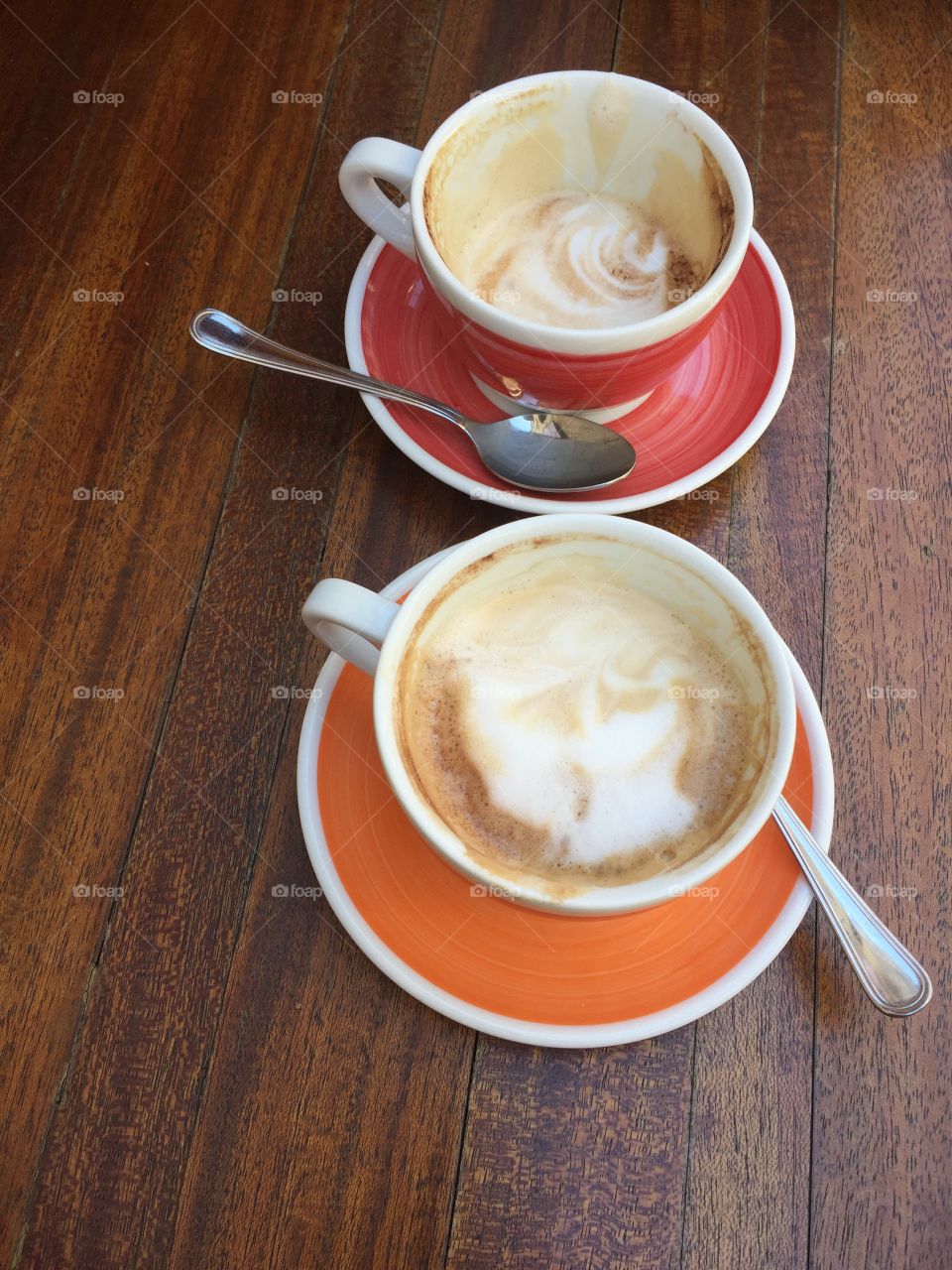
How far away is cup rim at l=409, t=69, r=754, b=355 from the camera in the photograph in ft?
3.12

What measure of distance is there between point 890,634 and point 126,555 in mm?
793

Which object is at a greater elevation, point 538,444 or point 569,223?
point 569,223

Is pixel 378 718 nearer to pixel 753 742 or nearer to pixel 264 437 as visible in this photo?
pixel 753 742

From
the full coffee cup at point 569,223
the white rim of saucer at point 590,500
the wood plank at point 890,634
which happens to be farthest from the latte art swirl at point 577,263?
the wood plank at point 890,634

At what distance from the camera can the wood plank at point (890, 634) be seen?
0.91 m

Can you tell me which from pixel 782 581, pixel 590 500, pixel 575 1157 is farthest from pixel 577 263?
pixel 575 1157

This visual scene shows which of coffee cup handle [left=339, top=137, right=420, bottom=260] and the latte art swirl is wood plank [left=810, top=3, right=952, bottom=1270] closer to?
the latte art swirl

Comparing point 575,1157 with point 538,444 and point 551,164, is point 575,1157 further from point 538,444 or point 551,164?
point 551,164

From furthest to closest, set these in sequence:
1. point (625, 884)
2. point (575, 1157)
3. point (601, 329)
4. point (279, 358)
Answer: point (279, 358)
point (601, 329)
point (575, 1157)
point (625, 884)

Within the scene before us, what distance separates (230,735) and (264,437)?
1.12 feet

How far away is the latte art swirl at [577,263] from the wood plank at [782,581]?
19 cm

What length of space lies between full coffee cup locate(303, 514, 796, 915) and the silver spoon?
6.3 inches

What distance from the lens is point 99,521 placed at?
3.81ft

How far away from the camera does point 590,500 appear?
1043 mm
